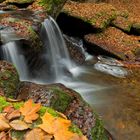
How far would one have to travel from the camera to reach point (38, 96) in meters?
5.75

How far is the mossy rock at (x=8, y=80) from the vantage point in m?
5.90

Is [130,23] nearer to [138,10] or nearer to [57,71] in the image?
[138,10]

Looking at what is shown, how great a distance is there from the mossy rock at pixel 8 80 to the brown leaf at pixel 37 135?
361 cm

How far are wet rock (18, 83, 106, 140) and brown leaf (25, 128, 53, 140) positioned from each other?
9.40 ft

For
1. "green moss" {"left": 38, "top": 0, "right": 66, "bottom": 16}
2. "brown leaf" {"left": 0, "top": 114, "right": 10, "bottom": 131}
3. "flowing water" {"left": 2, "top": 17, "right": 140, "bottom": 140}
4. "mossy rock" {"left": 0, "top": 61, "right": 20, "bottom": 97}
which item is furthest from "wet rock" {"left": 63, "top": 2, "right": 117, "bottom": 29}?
"brown leaf" {"left": 0, "top": 114, "right": 10, "bottom": 131}

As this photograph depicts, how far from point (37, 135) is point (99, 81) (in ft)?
27.2

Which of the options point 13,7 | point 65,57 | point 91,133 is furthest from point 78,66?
point 91,133

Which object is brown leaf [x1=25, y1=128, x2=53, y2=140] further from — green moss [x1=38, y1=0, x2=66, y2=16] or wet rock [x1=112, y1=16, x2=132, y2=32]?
wet rock [x1=112, y1=16, x2=132, y2=32]

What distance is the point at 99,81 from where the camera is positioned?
34.2 ft

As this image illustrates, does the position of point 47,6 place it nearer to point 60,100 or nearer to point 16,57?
point 16,57

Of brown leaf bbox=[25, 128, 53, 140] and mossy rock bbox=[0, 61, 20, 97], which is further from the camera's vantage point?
mossy rock bbox=[0, 61, 20, 97]

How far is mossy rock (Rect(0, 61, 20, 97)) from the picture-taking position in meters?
5.90

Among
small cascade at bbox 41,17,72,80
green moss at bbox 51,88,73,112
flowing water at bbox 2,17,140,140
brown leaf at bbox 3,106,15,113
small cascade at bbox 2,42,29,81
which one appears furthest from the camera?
small cascade at bbox 41,17,72,80

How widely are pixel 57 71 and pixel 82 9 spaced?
5173mm
